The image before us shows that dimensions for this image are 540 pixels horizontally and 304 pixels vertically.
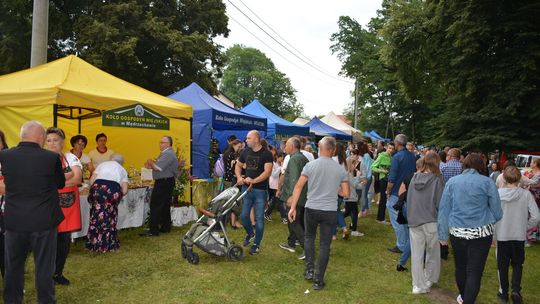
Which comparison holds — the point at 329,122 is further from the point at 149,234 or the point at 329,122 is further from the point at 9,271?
the point at 9,271

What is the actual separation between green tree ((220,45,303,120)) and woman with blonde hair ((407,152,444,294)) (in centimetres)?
6558

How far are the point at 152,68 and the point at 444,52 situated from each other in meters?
13.0

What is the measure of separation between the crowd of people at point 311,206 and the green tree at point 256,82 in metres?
64.0

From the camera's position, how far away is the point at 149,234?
7.34 m

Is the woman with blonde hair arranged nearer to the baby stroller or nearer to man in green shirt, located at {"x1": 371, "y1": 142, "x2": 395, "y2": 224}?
the baby stroller

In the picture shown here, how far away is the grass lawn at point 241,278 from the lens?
4.55 m

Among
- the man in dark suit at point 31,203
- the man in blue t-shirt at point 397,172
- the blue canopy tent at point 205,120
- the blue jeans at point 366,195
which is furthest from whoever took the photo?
the blue canopy tent at point 205,120

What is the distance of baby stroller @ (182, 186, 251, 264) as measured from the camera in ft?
18.5

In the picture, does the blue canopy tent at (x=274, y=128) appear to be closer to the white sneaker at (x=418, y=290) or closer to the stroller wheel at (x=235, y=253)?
the stroller wheel at (x=235, y=253)

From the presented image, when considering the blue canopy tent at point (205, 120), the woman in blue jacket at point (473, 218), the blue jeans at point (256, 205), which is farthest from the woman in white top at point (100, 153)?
the woman in blue jacket at point (473, 218)

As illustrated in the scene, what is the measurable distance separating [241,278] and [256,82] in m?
67.6

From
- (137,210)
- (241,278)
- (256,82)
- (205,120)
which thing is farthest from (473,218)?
(256,82)

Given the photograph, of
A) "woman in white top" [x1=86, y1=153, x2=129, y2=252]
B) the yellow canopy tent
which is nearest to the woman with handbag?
"woman in white top" [x1=86, y1=153, x2=129, y2=252]

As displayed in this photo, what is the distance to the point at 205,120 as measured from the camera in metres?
10.8
